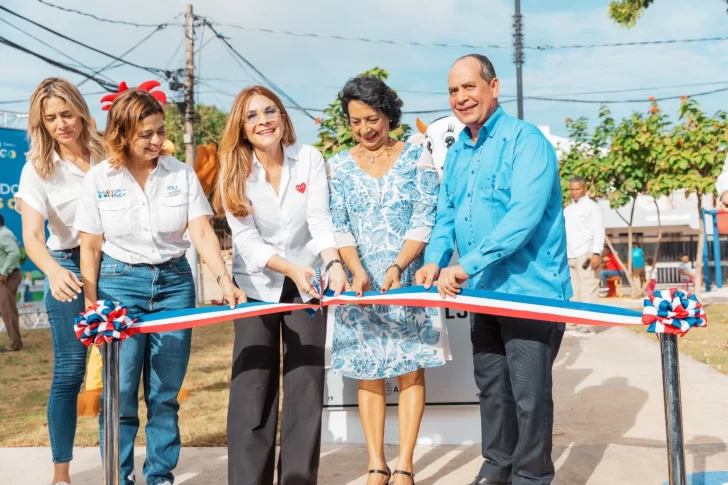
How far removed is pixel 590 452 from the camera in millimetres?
4457

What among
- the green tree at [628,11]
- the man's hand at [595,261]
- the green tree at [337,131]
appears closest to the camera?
the green tree at [337,131]

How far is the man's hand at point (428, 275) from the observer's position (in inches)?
131

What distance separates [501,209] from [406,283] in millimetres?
656

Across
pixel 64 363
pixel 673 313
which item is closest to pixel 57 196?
pixel 64 363

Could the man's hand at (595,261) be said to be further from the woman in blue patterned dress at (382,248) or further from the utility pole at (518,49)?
the utility pole at (518,49)

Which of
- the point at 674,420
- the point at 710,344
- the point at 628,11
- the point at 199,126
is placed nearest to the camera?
the point at 674,420

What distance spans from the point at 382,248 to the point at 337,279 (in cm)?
35

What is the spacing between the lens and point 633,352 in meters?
8.71

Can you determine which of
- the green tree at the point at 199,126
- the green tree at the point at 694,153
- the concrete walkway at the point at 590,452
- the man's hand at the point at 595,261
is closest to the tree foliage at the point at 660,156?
the green tree at the point at 694,153

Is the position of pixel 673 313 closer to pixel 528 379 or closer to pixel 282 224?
pixel 528 379

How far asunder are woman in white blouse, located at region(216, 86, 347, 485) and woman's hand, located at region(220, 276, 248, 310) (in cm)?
16

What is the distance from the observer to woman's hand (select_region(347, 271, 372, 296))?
3477 mm

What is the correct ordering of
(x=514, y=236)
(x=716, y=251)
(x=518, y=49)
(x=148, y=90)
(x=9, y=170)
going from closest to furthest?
(x=514, y=236)
(x=148, y=90)
(x=9, y=170)
(x=716, y=251)
(x=518, y=49)

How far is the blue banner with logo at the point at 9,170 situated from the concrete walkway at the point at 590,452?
10.9 m
